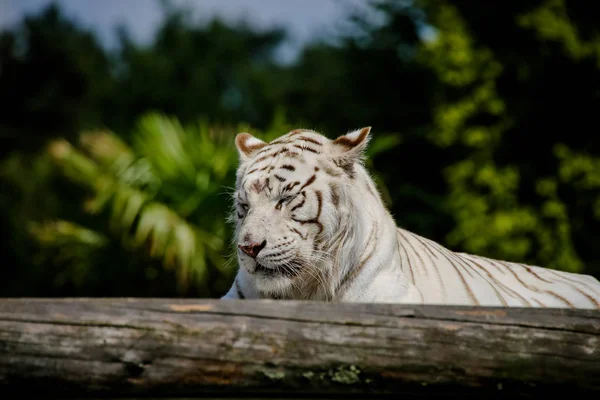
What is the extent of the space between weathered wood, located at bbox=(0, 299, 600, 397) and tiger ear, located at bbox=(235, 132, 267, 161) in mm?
1485

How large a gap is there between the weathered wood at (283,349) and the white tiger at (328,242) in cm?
93

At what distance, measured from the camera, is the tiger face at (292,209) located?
2.68 meters

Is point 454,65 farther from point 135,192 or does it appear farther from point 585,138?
point 135,192

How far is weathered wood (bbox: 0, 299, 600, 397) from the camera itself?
5.56ft

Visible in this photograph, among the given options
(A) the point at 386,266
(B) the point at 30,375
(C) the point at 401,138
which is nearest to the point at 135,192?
(C) the point at 401,138

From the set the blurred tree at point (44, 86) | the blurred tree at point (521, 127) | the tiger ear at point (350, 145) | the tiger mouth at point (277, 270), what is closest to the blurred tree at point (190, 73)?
the blurred tree at point (44, 86)

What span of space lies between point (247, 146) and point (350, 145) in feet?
1.64

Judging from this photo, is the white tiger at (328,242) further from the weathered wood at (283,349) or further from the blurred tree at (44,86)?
the blurred tree at (44,86)

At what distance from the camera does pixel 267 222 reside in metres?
2.70

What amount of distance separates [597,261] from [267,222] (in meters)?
7.60

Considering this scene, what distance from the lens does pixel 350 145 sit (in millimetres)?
2971

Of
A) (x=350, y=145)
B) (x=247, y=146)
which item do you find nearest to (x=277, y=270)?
(x=350, y=145)

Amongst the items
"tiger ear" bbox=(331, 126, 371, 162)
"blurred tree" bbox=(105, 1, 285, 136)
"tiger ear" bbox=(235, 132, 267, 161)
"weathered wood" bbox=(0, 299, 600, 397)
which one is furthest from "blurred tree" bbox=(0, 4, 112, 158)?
"weathered wood" bbox=(0, 299, 600, 397)

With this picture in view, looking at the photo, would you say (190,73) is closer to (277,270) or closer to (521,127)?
(521,127)
